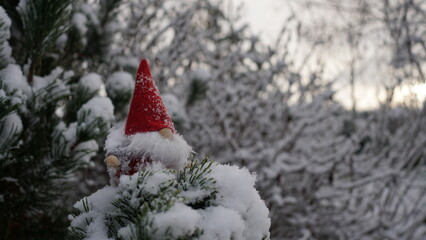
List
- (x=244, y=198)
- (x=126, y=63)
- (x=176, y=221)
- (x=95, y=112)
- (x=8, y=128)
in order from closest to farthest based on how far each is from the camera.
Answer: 1. (x=176, y=221)
2. (x=244, y=198)
3. (x=8, y=128)
4. (x=95, y=112)
5. (x=126, y=63)

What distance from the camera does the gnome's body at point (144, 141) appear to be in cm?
111

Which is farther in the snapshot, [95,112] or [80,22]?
[80,22]

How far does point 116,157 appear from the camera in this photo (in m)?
1.12

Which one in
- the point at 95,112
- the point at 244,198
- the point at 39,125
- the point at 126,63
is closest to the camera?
the point at 244,198

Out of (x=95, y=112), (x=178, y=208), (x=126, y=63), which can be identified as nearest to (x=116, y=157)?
(x=178, y=208)

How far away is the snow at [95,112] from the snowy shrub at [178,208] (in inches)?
22.4

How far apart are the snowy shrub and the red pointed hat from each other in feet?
0.55

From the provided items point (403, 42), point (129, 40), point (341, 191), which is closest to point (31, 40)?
point (129, 40)

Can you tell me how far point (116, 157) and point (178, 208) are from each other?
40 cm

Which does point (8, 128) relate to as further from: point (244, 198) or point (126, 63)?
point (126, 63)

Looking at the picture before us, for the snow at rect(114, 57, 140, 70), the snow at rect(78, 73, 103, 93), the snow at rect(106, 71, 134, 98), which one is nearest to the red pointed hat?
the snow at rect(78, 73, 103, 93)

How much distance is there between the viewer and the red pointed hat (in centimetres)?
116

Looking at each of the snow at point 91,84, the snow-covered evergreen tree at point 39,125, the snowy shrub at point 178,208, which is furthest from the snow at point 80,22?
the snowy shrub at point 178,208

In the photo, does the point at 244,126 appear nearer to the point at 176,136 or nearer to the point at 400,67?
the point at 400,67
